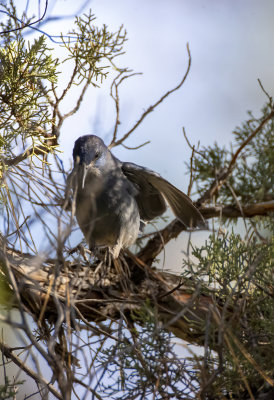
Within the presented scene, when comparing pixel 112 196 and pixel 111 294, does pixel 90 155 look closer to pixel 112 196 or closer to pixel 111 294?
pixel 112 196

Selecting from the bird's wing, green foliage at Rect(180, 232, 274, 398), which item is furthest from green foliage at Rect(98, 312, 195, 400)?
the bird's wing

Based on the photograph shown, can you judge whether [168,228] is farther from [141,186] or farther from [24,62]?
[24,62]

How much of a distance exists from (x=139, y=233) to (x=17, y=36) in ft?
4.58

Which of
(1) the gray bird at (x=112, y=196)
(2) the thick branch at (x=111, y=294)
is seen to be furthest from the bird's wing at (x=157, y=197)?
(2) the thick branch at (x=111, y=294)

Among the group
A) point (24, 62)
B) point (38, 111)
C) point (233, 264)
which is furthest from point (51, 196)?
point (233, 264)

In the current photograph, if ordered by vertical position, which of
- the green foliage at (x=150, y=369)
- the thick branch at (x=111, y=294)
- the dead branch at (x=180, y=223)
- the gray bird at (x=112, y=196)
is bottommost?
the green foliage at (x=150, y=369)

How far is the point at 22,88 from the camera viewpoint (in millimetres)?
2098

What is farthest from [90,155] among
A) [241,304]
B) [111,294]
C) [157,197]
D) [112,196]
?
[241,304]

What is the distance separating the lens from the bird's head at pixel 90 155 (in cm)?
272

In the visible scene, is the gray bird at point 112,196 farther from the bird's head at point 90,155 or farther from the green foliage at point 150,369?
the green foliage at point 150,369

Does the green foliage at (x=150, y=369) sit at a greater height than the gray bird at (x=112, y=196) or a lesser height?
lesser

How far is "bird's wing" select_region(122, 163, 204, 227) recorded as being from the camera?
2.82 m

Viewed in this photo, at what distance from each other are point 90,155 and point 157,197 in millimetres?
593

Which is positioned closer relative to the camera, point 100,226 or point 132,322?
point 132,322
